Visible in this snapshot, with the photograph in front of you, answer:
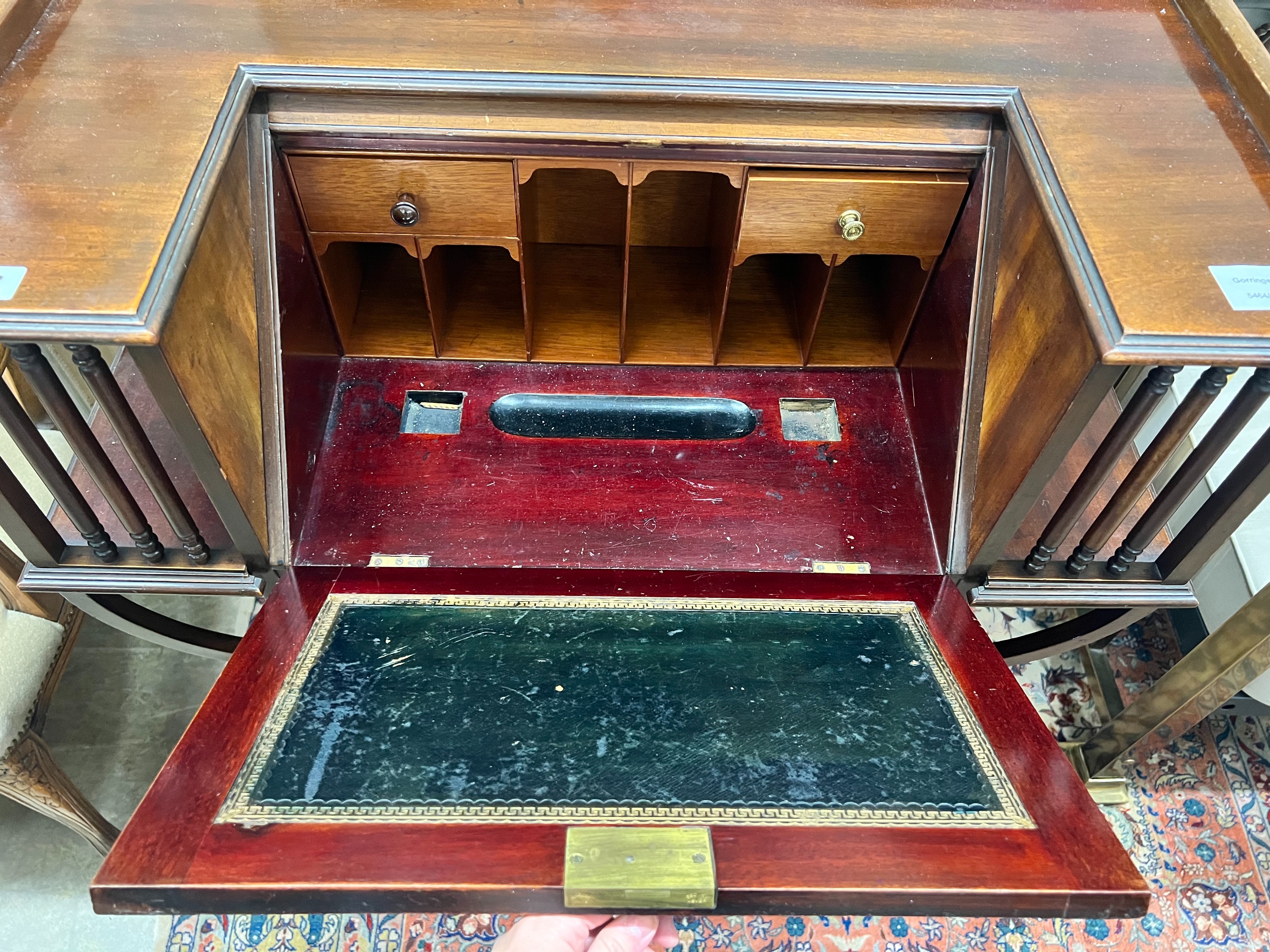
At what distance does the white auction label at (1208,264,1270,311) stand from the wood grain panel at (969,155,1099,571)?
14cm

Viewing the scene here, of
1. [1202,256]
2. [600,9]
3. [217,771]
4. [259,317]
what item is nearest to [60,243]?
[259,317]

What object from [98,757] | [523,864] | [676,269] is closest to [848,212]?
[676,269]

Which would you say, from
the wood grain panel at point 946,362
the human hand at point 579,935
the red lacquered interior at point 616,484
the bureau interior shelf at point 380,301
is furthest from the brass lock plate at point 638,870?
the bureau interior shelf at point 380,301

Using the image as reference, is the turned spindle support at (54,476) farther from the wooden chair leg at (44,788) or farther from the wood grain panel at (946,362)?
the wood grain panel at (946,362)

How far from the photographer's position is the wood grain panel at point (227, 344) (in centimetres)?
90

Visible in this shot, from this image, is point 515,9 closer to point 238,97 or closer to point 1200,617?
point 238,97

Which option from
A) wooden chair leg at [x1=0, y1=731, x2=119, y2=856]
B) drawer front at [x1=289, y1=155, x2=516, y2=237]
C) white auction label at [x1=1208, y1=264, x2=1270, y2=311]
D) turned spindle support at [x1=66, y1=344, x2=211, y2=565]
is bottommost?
wooden chair leg at [x1=0, y1=731, x2=119, y2=856]

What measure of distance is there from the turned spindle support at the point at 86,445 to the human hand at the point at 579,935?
2.16ft

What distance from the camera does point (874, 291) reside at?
4.90 feet

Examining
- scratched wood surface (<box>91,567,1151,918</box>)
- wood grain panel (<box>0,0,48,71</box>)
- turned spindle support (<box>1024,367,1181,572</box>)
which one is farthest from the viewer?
wood grain panel (<box>0,0,48,71</box>)

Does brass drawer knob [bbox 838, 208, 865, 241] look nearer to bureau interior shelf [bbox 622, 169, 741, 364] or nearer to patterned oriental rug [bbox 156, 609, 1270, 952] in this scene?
bureau interior shelf [bbox 622, 169, 741, 364]

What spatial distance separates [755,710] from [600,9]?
0.94 meters

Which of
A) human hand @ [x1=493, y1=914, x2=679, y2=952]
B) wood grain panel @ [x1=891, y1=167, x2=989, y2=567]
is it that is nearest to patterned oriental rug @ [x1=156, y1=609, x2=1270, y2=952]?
human hand @ [x1=493, y1=914, x2=679, y2=952]

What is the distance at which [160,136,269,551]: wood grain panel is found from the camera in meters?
0.90
